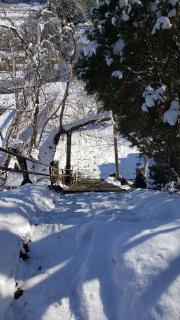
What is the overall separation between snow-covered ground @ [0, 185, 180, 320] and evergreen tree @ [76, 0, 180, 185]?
252cm

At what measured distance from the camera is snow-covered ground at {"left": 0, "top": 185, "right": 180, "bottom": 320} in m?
3.31

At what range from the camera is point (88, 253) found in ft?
14.3

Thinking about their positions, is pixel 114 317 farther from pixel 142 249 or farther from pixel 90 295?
pixel 142 249

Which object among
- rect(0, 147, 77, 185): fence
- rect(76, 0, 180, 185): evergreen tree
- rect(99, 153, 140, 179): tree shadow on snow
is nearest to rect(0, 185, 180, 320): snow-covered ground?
rect(0, 147, 77, 185): fence

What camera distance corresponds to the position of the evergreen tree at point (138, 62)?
22.9ft

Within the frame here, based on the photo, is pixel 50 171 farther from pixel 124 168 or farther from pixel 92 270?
pixel 124 168

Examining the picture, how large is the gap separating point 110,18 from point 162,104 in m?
1.95

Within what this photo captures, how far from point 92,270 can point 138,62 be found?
487cm

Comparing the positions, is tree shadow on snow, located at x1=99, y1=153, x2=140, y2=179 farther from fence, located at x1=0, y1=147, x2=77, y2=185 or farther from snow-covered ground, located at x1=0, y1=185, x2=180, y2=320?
snow-covered ground, located at x1=0, y1=185, x2=180, y2=320

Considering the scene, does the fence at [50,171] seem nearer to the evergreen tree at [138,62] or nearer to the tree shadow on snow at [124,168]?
the evergreen tree at [138,62]

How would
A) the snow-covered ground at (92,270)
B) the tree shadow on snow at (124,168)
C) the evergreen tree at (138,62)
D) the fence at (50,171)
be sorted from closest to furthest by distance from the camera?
the snow-covered ground at (92,270)
the fence at (50,171)
the evergreen tree at (138,62)
the tree shadow on snow at (124,168)

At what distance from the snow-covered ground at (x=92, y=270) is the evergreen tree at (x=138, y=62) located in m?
2.52

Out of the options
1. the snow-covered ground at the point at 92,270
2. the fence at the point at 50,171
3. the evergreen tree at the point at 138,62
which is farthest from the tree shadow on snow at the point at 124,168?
the snow-covered ground at the point at 92,270

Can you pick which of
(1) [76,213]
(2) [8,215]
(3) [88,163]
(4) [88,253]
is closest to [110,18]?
(1) [76,213]
